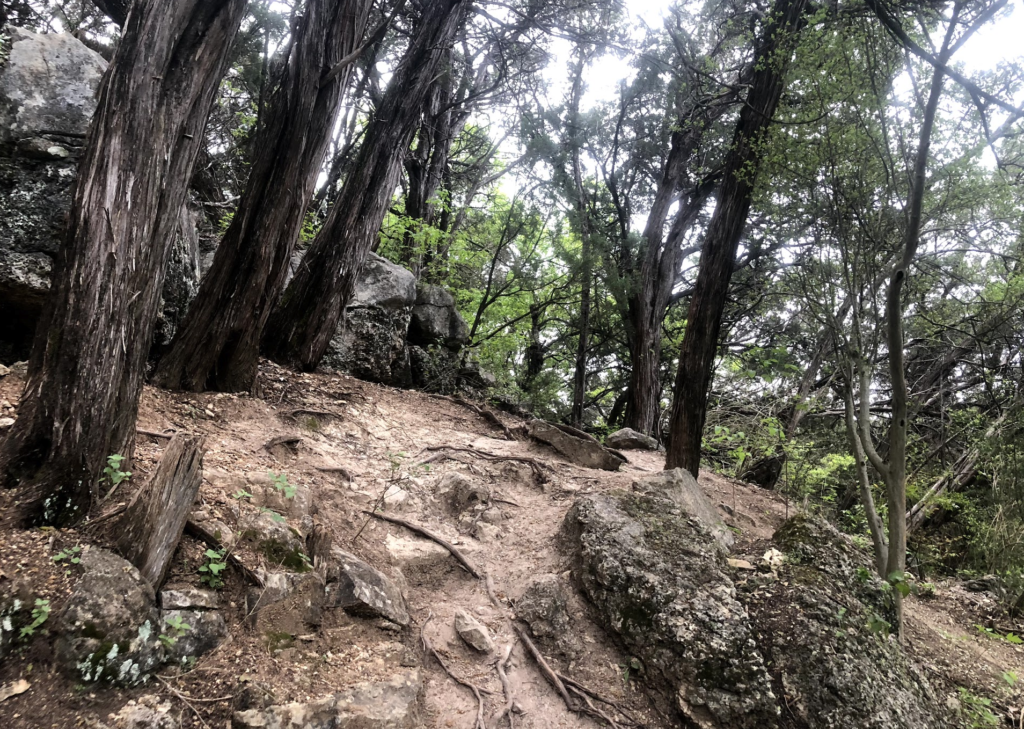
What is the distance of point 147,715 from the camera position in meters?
2.12

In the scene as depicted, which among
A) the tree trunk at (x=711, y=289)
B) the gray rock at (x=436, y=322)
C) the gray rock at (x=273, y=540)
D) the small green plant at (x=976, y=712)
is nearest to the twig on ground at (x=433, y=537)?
the gray rock at (x=273, y=540)

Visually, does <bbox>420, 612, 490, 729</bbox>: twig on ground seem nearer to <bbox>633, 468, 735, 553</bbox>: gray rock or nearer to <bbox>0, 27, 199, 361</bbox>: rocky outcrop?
<bbox>633, 468, 735, 553</bbox>: gray rock

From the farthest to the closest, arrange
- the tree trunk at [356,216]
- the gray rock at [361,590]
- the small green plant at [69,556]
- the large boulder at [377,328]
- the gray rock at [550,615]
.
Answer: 1. the large boulder at [377,328]
2. the tree trunk at [356,216]
3. the gray rock at [550,615]
4. the gray rock at [361,590]
5. the small green plant at [69,556]

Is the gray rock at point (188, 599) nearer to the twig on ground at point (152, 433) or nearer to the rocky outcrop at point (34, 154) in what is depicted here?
the twig on ground at point (152, 433)

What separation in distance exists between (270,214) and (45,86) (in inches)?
76.4

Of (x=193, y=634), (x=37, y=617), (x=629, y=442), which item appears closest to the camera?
(x=37, y=617)

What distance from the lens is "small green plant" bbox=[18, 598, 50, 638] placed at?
2059 millimetres

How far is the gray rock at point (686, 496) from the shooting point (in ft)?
14.5

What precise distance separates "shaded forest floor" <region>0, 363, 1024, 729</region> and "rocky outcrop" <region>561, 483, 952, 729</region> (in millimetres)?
191

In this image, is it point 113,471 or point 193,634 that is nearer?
point 193,634

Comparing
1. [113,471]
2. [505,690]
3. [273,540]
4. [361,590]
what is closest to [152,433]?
[113,471]

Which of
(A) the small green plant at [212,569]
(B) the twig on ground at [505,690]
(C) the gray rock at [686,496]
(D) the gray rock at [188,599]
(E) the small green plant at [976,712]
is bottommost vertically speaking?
(B) the twig on ground at [505,690]

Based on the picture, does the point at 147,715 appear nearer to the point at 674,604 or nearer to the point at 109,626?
the point at 109,626

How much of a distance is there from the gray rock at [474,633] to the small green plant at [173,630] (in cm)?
157
